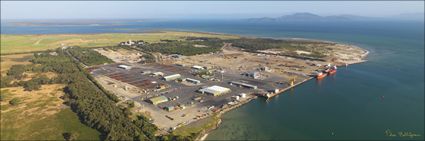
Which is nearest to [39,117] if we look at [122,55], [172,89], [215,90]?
[172,89]

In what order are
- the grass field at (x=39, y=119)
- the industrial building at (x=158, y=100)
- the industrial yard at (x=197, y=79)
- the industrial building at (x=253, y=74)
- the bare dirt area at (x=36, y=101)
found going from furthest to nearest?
the industrial building at (x=253, y=74) → the industrial building at (x=158, y=100) → the industrial yard at (x=197, y=79) → the bare dirt area at (x=36, y=101) → the grass field at (x=39, y=119)

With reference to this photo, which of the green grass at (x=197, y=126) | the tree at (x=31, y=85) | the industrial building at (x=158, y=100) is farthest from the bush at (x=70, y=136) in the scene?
the tree at (x=31, y=85)

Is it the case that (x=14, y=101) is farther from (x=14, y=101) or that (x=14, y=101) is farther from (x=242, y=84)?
(x=242, y=84)

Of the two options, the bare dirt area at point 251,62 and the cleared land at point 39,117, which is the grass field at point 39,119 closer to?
the cleared land at point 39,117

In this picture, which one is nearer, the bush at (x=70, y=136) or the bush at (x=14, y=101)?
the bush at (x=70, y=136)

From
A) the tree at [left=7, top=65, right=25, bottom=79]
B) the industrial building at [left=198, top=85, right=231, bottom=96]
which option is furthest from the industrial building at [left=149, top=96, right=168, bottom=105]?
the tree at [left=7, top=65, right=25, bottom=79]

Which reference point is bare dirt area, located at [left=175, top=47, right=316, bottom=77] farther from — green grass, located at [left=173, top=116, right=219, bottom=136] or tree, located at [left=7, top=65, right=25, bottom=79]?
tree, located at [left=7, top=65, right=25, bottom=79]

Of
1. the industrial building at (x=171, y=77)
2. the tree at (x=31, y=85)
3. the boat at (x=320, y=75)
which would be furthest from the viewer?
the boat at (x=320, y=75)
